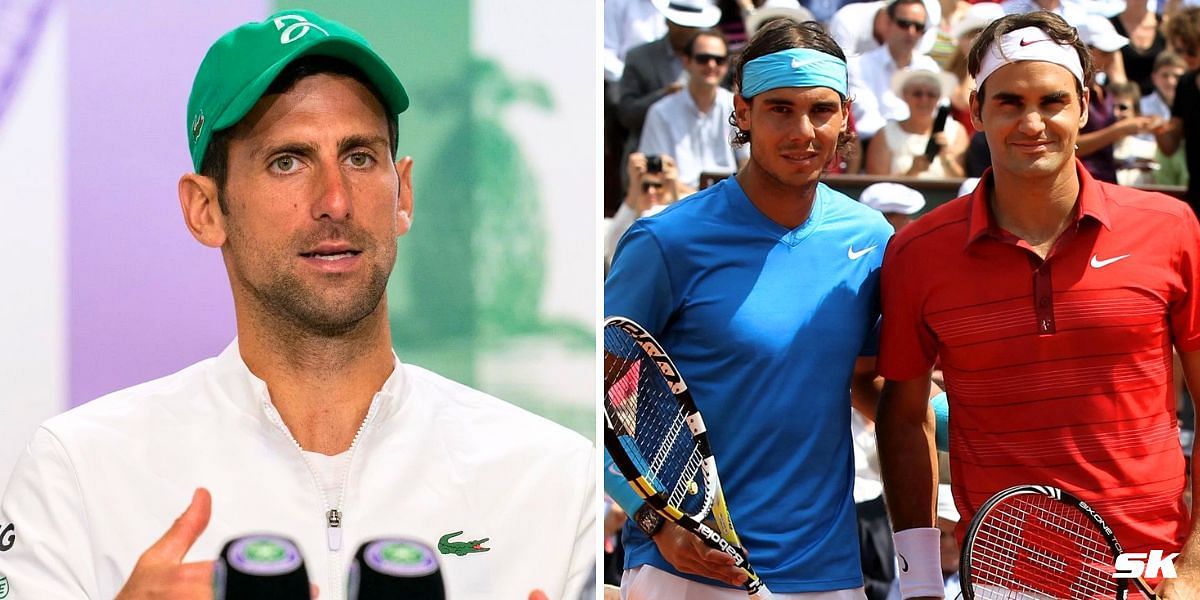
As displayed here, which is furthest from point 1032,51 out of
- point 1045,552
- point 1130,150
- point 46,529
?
point 1130,150

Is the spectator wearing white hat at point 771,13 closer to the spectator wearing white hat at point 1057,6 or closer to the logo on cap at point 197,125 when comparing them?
the spectator wearing white hat at point 1057,6

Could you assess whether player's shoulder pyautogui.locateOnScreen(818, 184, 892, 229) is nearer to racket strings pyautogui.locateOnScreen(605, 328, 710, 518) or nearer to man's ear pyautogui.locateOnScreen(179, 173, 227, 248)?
racket strings pyautogui.locateOnScreen(605, 328, 710, 518)

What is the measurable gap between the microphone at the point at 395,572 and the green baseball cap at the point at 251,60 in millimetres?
840

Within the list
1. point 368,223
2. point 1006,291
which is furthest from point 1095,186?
point 368,223

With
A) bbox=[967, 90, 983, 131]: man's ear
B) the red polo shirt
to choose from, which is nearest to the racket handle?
the red polo shirt

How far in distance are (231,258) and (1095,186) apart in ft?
5.75

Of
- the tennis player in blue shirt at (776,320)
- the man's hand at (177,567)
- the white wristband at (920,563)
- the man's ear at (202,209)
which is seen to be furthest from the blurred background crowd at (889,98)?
the man's hand at (177,567)

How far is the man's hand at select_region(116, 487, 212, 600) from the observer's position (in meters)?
2.73

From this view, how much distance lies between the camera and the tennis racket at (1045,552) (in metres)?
2.73

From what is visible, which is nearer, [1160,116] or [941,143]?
[941,143]

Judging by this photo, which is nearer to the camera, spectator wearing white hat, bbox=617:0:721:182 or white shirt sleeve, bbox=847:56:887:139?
spectator wearing white hat, bbox=617:0:721:182

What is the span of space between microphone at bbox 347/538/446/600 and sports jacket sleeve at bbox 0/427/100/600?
19.5 inches

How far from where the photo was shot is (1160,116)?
21.2 ft

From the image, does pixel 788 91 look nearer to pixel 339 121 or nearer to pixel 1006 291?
pixel 1006 291
